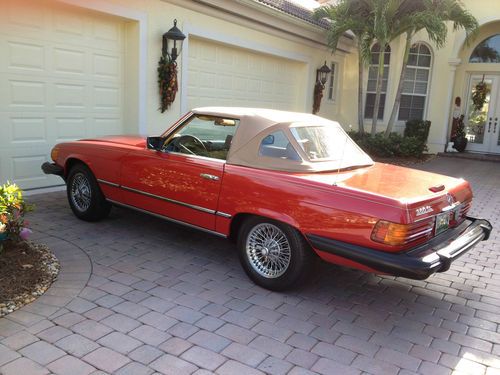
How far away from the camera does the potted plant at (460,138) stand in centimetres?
1488

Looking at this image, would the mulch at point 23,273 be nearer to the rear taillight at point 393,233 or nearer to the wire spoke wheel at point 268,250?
the wire spoke wheel at point 268,250

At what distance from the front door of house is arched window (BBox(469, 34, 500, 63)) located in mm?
499

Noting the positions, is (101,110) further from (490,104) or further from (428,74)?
(490,104)

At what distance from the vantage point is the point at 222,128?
4.51 m

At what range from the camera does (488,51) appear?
47.9 feet

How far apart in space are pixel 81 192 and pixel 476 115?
44.9ft

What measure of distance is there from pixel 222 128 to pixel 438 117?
12.0 m

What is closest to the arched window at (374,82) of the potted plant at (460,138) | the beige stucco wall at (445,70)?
the beige stucco wall at (445,70)

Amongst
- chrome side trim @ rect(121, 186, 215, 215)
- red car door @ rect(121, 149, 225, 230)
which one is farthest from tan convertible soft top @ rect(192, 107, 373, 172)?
chrome side trim @ rect(121, 186, 215, 215)

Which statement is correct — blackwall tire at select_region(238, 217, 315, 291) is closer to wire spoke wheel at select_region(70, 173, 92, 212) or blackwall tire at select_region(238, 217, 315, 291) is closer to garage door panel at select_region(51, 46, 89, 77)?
wire spoke wheel at select_region(70, 173, 92, 212)

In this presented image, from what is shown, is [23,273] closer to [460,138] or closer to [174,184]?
[174,184]

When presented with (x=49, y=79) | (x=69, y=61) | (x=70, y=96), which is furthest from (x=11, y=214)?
(x=69, y=61)

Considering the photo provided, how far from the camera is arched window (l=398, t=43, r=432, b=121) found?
48.0 ft

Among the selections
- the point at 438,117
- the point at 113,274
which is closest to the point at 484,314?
the point at 113,274
